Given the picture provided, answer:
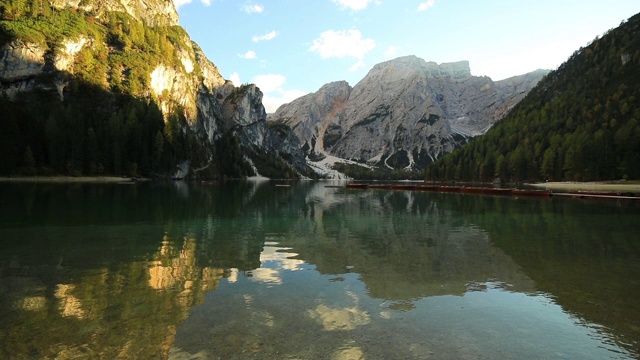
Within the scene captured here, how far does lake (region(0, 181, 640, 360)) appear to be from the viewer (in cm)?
931

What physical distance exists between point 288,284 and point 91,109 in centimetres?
19936

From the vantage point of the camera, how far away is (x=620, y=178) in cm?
14700

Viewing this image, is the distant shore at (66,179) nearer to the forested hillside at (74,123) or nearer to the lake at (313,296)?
the forested hillside at (74,123)

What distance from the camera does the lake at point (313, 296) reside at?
367 inches

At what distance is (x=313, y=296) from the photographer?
1370 cm

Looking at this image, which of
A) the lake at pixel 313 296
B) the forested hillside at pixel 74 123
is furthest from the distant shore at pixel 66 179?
the lake at pixel 313 296

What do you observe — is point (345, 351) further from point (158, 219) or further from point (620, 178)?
point (620, 178)

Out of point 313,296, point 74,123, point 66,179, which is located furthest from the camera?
point 74,123

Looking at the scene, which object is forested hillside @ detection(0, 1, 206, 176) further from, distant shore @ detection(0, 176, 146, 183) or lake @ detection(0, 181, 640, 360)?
lake @ detection(0, 181, 640, 360)

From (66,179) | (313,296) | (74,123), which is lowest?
(313,296)

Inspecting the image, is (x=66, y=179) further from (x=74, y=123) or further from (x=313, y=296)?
(x=313, y=296)

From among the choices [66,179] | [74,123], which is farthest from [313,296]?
[74,123]

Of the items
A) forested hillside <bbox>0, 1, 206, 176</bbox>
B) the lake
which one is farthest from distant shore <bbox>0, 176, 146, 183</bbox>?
the lake

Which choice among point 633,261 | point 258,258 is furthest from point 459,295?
point 633,261
